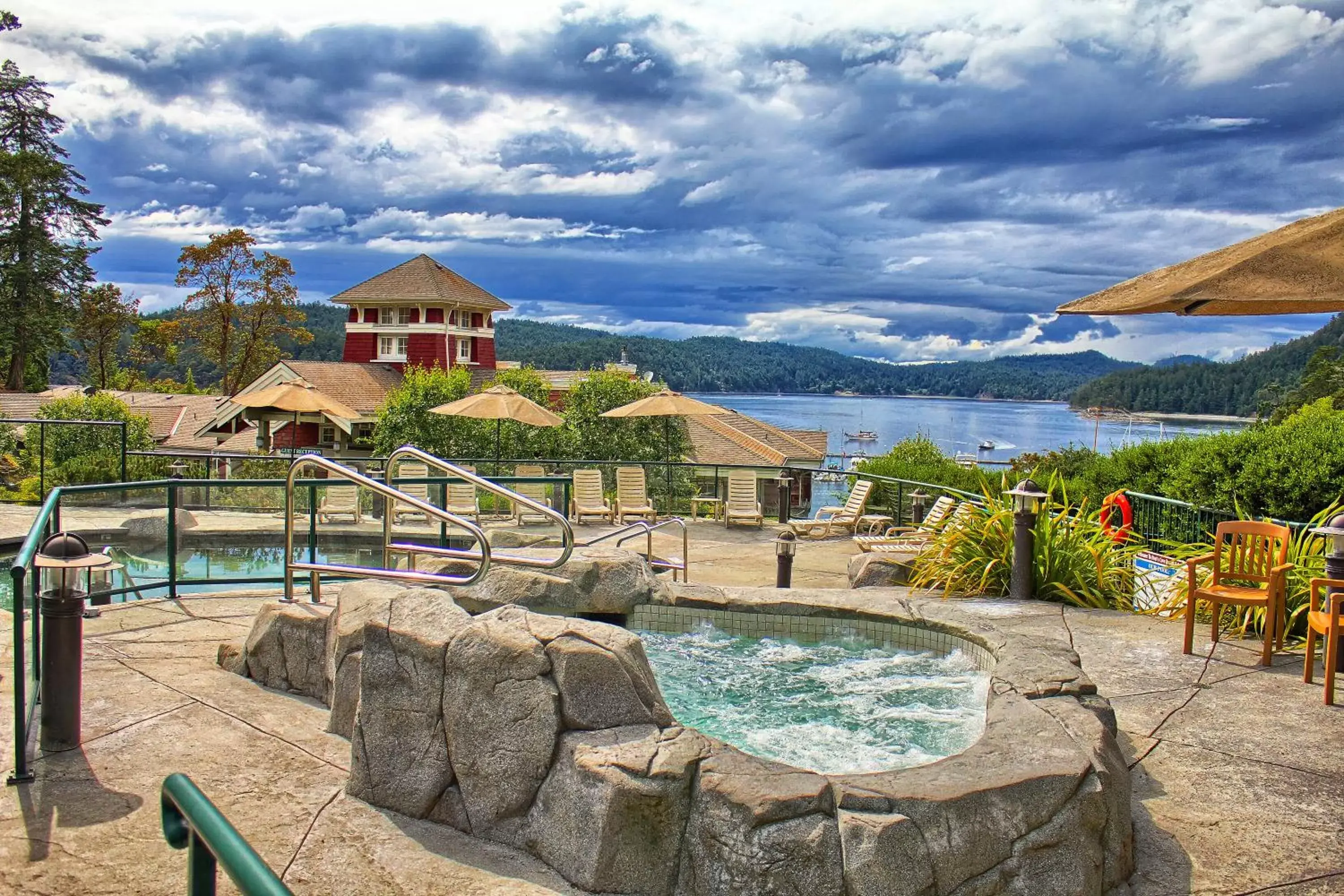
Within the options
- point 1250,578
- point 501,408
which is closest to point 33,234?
point 501,408

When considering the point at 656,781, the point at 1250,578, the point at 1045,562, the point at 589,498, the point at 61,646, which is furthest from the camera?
the point at 589,498

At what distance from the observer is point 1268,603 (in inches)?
285

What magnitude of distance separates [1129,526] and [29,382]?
190 feet

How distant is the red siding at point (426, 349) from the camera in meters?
59.4

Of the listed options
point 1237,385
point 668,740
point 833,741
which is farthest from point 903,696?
point 1237,385

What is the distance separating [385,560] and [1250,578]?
21.3 feet

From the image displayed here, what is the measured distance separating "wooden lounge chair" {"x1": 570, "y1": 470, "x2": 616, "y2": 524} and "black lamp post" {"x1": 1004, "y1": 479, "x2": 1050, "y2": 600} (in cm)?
780

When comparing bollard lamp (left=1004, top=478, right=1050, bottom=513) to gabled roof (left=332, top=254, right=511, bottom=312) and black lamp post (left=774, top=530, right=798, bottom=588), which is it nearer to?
black lamp post (left=774, top=530, right=798, bottom=588)

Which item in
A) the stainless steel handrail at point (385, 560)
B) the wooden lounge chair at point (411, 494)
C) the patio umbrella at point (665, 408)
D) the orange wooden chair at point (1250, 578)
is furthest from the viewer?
the patio umbrella at point (665, 408)

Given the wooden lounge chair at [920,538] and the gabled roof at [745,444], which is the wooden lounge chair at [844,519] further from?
the gabled roof at [745,444]

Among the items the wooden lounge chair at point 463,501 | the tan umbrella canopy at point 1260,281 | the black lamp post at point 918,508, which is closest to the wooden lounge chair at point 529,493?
the wooden lounge chair at point 463,501

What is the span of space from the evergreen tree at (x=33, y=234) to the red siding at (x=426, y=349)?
16.2m

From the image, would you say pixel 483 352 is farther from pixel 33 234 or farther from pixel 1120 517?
pixel 1120 517

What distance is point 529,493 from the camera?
1179 cm
